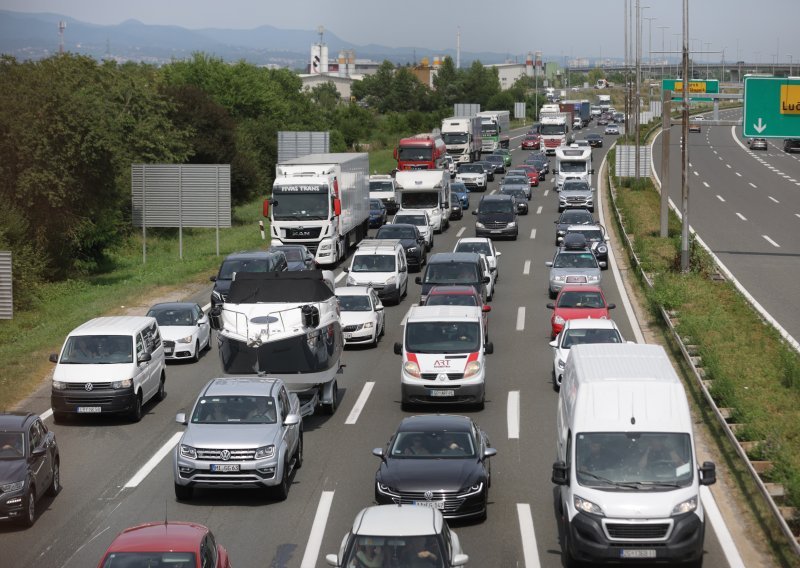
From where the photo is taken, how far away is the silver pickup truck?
1784cm

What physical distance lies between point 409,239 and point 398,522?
1248 inches

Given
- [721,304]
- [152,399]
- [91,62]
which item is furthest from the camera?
[91,62]

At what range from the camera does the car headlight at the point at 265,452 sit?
17.9 m

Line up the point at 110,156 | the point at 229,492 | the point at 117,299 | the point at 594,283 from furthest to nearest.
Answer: the point at 110,156 → the point at 117,299 → the point at 594,283 → the point at 229,492

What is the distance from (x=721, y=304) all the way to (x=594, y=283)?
456cm

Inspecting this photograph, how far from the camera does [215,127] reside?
2987 inches

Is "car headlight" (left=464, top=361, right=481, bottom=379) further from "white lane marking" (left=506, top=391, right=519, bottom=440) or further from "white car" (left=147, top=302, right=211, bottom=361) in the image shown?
"white car" (left=147, top=302, right=211, bottom=361)

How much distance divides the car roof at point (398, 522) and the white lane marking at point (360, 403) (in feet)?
33.5

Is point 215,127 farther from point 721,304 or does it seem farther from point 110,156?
point 721,304

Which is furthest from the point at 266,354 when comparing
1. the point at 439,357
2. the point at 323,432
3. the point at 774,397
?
the point at 774,397

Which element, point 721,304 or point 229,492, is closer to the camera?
point 229,492

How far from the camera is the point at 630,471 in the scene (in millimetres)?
15109

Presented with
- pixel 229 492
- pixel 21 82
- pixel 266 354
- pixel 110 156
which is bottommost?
pixel 229 492

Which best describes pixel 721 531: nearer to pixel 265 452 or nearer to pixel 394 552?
pixel 394 552
